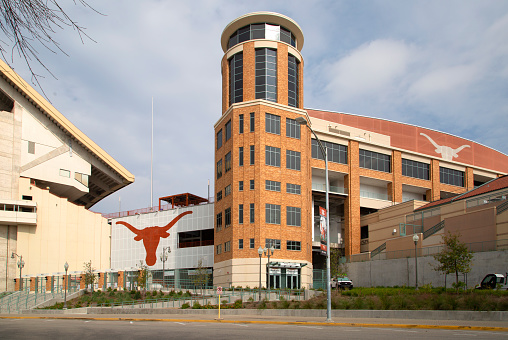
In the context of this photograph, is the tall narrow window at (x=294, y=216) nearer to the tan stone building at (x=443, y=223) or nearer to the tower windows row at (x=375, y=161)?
the tan stone building at (x=443, y=223)

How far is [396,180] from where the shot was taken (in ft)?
265

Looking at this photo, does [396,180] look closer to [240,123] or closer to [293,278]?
[293,278]

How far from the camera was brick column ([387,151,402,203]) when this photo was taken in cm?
8006

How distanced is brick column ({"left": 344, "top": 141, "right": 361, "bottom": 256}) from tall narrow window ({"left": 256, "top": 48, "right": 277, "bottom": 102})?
56.3 ft

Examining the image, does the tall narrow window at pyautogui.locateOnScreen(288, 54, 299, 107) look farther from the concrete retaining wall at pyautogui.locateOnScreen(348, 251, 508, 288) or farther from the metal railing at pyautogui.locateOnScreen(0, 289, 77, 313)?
the metal railing at pyautogui.locateOnScreen(0, 289, 77, 313)

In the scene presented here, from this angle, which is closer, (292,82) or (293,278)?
(293,278)

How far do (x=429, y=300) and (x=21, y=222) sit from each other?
5598 centimetres

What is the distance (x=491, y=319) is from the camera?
24906 mm

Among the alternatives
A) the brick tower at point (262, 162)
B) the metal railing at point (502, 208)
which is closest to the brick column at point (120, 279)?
the brick tower at point (262, 162)

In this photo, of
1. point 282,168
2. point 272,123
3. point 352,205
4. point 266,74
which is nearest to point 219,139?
point 272,123

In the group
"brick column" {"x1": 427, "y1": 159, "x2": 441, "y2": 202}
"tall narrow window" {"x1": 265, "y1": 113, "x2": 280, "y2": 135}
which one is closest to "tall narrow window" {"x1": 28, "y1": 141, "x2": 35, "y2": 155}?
"tall narrow window" {"x1": 265, "y1": 113, "x2": 280, "y2": 135}

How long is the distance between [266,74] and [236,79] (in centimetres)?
426

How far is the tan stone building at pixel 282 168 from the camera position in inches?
2475

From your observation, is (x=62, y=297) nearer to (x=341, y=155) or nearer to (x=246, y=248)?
(x=246, y=248)
